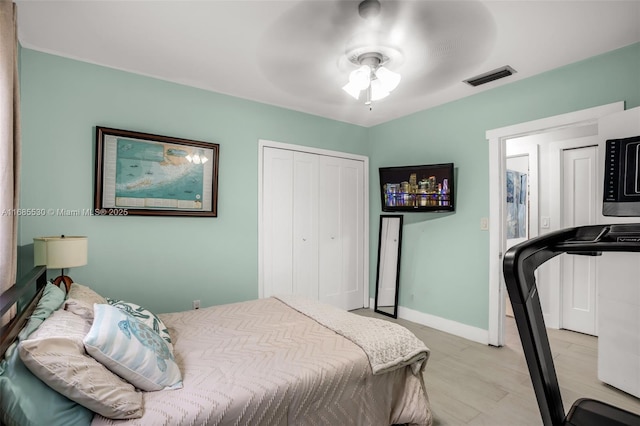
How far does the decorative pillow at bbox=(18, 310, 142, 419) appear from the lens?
1.15 metres

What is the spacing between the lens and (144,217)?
295cm

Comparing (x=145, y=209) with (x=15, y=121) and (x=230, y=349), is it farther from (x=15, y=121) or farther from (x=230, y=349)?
(x=230, y=349)

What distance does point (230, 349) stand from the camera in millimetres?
1859

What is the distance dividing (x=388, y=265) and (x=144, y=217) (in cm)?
286

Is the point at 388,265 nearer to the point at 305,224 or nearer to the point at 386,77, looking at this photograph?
the point at 305,224

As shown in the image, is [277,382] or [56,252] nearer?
[277,382]

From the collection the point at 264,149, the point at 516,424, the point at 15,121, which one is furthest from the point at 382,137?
the point at 15,121

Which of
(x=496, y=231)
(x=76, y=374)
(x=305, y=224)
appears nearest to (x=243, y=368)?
(x=76, y=374)

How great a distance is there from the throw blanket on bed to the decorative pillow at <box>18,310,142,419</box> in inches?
44.8

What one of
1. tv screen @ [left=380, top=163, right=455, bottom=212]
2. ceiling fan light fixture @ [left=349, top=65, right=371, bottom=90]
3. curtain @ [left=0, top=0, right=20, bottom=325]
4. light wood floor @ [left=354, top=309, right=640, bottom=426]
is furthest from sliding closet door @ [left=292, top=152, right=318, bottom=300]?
curtain @ [left=0, top=0, right=20, bottom=325]

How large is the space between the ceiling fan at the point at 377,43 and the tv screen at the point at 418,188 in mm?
942

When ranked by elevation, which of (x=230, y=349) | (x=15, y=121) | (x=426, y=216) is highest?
(x=15, y=121)

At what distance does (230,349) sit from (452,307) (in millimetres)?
2618

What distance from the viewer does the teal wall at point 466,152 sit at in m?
2.59
